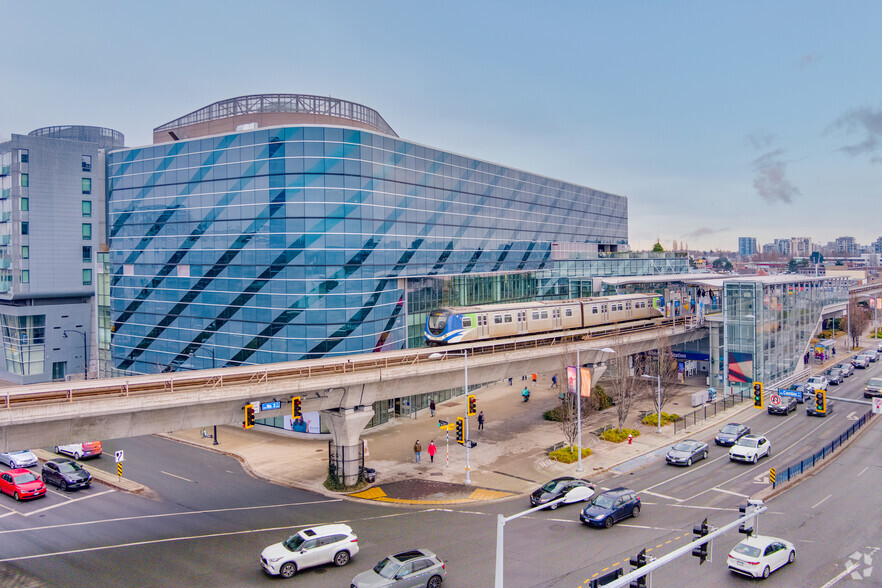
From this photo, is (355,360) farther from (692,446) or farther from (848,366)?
(848,366)

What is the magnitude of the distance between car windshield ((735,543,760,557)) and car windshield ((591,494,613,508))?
6798 mm

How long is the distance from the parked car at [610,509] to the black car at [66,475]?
105 ft

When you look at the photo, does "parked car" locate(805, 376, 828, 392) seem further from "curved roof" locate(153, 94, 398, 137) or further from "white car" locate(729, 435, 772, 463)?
"curved roof" locate(153, 94, 398, 137)

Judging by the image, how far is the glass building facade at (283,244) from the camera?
54438 millimetres

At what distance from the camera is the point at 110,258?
68.7 meters

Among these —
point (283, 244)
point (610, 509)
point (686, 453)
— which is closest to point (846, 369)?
point (686, 453)

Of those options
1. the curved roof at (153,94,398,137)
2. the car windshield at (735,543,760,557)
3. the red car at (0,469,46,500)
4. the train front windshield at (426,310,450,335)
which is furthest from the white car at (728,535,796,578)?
the curved roof at (153,94,398,137)

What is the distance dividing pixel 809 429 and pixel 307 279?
146ft

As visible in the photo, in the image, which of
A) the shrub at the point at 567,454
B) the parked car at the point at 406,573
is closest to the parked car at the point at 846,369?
the shrub at the point at 567,454

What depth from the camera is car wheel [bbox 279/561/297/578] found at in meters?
24.5

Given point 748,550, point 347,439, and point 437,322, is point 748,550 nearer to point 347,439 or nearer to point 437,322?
point 347,439

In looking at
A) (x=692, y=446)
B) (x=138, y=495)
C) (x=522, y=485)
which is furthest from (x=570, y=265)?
(x=138, y=495)

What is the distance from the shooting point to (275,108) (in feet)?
230

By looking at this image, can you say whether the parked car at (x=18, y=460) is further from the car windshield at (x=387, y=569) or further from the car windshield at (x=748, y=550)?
the car windshield at (x=748, y=550)
